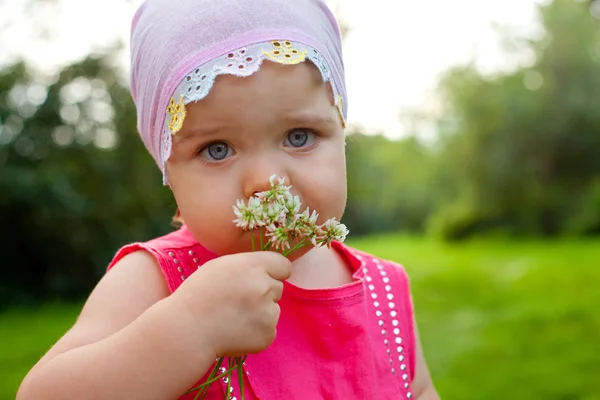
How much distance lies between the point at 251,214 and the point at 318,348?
1.52 ft

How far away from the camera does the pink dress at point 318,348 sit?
144 cm

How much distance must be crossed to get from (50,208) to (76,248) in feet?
2.22

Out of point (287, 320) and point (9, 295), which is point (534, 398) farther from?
point (9, 295)

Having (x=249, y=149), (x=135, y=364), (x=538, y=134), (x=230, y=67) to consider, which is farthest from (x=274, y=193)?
(x=538, y=134)

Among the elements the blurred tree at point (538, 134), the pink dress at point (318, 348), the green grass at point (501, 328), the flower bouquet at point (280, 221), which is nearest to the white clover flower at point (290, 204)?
the flower bouquet at point (280, 221)

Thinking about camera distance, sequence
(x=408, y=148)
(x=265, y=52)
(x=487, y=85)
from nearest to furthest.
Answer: (x=265, y=52) → (x=487, y=85) → (x=408, y=148)

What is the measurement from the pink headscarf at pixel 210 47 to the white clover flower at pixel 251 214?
0.23 meters

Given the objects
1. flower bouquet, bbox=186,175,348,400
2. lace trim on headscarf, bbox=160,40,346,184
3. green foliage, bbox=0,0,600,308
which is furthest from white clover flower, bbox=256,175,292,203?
green foliage, bbox=0,0,600,308

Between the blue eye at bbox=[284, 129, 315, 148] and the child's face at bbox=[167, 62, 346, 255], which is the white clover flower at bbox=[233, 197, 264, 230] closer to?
the child's face at bbox=[167, 62, 346, 255]

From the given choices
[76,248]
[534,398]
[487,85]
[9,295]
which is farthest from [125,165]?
[487,85]

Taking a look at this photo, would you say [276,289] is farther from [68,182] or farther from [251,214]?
[68,182]

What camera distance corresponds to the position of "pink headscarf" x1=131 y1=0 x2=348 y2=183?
1291mm

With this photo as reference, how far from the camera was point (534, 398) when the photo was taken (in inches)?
167

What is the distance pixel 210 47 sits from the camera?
4.31ft
